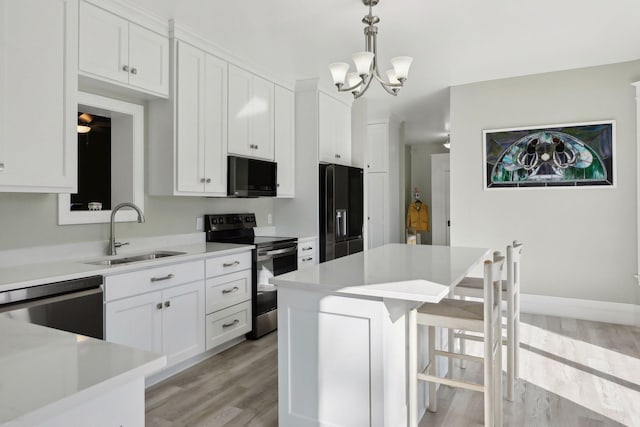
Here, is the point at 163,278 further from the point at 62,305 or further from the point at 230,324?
the point at 230,324

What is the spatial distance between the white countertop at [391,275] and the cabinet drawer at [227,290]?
1.12 m

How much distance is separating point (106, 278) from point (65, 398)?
1.78 m

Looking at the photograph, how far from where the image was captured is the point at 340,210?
454 centimetres

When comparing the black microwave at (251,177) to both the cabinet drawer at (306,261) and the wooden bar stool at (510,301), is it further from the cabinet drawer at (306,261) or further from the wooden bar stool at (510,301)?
the wooden bar stool at (510,301)

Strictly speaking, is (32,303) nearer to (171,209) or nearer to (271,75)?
(171,209)

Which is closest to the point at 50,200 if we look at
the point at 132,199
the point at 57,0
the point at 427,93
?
the point at 132,199

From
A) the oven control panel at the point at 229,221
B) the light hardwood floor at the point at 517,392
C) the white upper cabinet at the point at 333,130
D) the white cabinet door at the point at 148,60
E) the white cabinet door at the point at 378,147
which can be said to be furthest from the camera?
the white cabinet door at the point at 378,147

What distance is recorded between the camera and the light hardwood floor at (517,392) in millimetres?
2250

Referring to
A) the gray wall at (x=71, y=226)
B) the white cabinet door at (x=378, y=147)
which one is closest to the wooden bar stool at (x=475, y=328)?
the gray wall at (x=71, y=226)

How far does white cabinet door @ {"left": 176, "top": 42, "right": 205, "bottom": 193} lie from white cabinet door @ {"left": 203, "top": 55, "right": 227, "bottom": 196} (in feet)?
0.17

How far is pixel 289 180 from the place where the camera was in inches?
173

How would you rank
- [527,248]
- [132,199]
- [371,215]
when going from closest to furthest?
[132,199] → [527,248] → [371,215]

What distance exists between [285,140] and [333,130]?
26.9 inches

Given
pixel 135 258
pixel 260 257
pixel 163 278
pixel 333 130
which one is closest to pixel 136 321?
pixel 163 278
